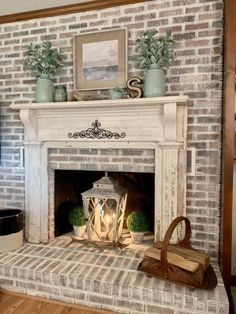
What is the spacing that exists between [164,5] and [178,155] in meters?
1.29

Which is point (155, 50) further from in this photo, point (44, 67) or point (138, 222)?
point (138, 222)

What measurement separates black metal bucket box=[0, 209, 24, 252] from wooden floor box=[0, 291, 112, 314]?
1.40ft

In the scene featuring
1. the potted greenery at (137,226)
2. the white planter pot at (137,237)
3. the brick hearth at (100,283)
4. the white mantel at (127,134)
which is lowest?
the brick hearth at (100,283)

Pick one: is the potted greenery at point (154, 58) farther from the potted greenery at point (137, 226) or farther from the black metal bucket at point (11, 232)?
the black metal bucket at point (11, 232)

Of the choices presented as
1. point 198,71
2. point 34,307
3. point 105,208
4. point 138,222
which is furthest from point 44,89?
point 34,307

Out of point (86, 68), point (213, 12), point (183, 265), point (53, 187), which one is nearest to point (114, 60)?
point (86, 68)

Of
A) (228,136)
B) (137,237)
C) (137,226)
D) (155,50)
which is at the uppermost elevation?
(155,50)

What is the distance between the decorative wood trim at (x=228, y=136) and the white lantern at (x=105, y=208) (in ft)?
2.95

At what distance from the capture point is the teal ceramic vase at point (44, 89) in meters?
2.51

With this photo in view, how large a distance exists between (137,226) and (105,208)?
342 millimetres

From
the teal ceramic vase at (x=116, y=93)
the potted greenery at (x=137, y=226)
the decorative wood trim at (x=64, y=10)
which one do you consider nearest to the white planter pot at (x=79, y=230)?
the potted greenery at (x=137, y=226)

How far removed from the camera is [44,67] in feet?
8.22

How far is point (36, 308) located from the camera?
1982 millimetres

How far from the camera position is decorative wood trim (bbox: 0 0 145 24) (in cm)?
245
